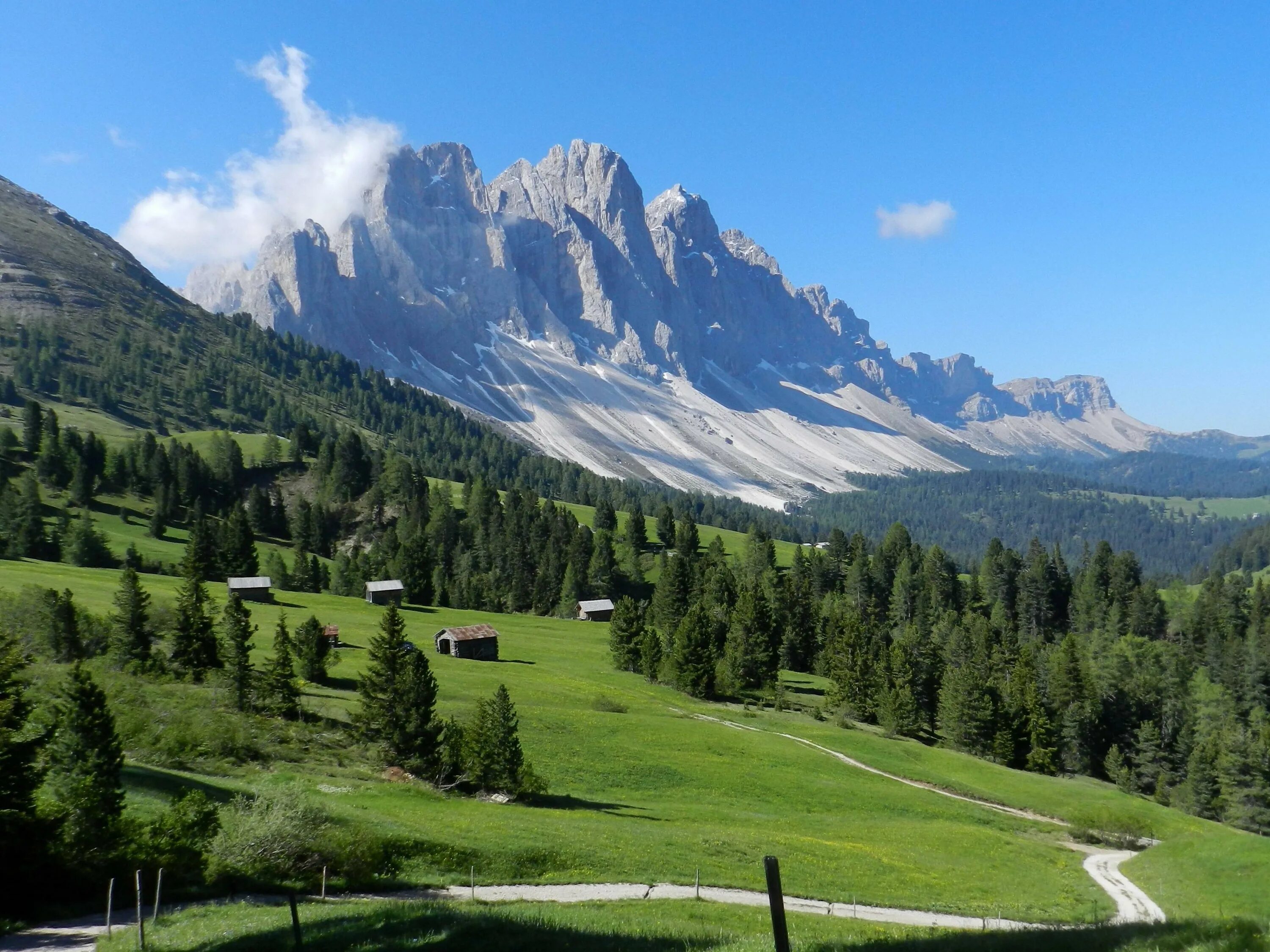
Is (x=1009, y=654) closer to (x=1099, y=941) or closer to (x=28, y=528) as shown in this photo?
(x=1099, y=941)

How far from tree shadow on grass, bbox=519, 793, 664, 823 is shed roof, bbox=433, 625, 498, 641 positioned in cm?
4231

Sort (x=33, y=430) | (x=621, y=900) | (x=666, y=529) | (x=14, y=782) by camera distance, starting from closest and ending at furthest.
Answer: (x=14, y=782)
(x=621, y=900)
(x=33, y=430)
(x=666, y=529)

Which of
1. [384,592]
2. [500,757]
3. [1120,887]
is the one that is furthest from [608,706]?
[384,592]

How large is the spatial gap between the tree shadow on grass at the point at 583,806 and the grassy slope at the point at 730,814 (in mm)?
221

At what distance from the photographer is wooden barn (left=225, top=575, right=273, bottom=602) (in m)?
100

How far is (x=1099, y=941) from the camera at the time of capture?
56.2ft

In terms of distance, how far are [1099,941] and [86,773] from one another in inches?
1131

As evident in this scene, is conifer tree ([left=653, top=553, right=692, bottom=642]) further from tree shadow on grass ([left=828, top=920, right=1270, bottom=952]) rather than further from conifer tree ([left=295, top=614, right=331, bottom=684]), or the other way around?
tree shadow on grass ([left=828, top=920, right=1270, bottom=952])

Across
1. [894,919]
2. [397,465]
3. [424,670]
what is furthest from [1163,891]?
[397,465]

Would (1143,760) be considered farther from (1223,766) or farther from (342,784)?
(342,784)

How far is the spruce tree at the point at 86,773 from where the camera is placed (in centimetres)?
2520

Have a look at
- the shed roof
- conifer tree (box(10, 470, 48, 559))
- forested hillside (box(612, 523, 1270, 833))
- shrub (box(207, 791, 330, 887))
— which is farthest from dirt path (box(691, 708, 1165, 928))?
conifer tree (box(10, 470, 48, 559))

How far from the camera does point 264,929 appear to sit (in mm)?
19844

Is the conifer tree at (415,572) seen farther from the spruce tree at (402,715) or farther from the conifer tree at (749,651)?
the spruce tree at (402,715)
